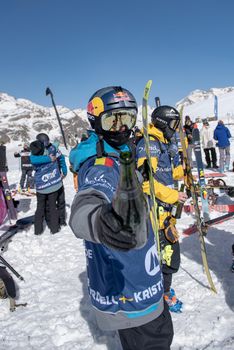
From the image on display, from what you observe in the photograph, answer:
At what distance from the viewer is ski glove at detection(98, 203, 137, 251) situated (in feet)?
3.86

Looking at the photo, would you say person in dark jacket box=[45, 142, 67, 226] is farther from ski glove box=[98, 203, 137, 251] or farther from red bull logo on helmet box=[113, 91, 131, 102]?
ski glove box=[98, 203, 137, 251]

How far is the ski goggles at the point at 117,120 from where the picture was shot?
6.86ft

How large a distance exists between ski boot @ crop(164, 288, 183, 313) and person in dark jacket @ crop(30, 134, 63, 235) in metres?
4.38

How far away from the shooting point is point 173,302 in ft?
13.2

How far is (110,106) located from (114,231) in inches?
45.0

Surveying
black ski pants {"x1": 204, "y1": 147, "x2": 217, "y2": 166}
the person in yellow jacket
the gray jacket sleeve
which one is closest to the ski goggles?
the gray jacket sleeve

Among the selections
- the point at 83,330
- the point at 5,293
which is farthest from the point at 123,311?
the point at 5,293

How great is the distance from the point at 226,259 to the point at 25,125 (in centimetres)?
14640

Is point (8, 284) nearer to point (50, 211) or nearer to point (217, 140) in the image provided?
point (50, 211)

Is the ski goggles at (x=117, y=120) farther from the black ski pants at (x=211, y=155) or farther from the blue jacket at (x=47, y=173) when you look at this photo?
the black ski pants at (x=211, y=155)

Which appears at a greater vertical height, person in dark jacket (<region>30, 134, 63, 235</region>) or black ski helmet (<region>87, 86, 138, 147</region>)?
black ski helmet (<region>87, 86, 138, 147</region>)

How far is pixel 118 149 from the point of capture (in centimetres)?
211

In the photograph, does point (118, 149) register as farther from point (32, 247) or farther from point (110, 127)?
point (32, 247)

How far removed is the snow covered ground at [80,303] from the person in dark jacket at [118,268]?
55.6 inches
